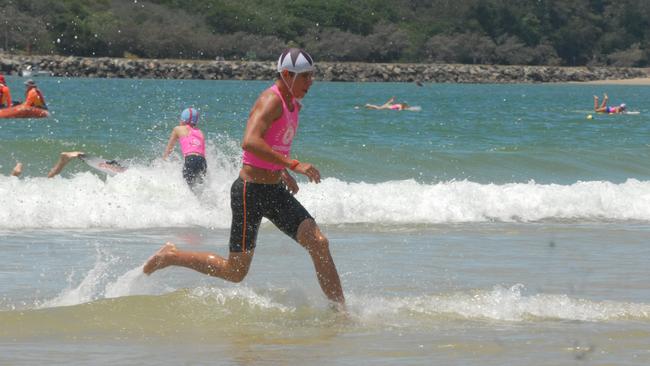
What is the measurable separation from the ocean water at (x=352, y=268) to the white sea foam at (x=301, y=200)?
29mm

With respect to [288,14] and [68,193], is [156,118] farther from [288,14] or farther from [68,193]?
[288,14]

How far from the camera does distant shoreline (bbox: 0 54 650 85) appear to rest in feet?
276

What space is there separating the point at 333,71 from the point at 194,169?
85.9 metres

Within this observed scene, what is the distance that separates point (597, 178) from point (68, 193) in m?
9.73

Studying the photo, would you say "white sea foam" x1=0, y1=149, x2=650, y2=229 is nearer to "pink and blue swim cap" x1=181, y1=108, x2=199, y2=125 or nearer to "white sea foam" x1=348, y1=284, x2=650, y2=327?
"pink and blue swim cap" x1=181, y1=108, x2=199, y2=125

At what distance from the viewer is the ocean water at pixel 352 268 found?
23.8 feet

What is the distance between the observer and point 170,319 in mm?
7891

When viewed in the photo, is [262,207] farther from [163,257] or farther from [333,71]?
[333,71]

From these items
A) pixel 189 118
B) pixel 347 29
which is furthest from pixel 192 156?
pixel 347 29

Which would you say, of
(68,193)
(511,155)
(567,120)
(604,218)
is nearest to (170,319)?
(68,193)

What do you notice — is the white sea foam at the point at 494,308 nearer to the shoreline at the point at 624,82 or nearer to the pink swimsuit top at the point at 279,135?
the pink swimsuit top at the point at 279,135

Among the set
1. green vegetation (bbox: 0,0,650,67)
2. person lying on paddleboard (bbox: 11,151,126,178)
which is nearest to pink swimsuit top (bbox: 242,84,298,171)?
person lying on paddleboard (bbox: 11,151,126,178)

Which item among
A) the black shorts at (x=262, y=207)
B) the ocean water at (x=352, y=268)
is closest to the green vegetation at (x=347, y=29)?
the ocean water at (x=352, y=268)

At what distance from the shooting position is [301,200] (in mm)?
15094
